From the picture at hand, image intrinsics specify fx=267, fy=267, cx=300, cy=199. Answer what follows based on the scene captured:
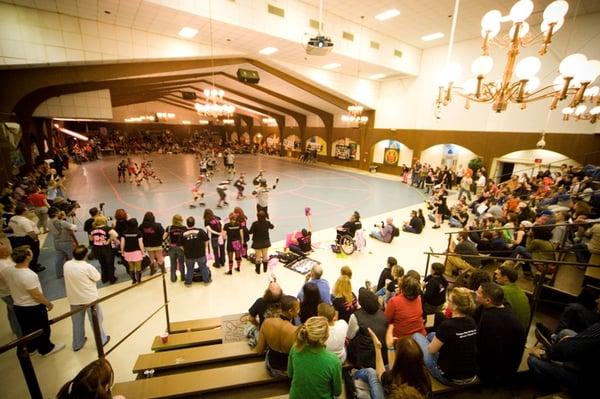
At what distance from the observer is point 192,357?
312 centimetres

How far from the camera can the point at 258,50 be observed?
517 inches

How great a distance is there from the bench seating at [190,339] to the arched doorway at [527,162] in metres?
16.6

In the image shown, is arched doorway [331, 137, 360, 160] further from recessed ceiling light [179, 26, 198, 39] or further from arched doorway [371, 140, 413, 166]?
recessed ceiling light [179, 26, 198, 39]

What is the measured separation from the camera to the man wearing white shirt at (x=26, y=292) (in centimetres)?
336

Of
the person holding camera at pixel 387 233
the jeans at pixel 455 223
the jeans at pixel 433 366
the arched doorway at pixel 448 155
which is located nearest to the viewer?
the jeans at pixel 433 366

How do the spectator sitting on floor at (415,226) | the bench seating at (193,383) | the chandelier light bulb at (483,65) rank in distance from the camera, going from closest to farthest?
the bench seating at (193,383) < the chandelier light bulb at (483,65) < the spectator sitting on floor at (415,226)

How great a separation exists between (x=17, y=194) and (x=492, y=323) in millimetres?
13240

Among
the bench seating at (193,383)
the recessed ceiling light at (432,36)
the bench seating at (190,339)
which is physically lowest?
the bench seating at (190,339)

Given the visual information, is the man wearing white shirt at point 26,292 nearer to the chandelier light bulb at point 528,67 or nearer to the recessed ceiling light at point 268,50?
the chandelier light bulb at point 528,67

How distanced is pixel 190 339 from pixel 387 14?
14.0m

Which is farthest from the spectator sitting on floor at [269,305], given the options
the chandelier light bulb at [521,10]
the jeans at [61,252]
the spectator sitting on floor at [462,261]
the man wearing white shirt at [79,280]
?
the chandelier light bulb at [521,10]

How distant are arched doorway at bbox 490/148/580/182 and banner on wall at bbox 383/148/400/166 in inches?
269

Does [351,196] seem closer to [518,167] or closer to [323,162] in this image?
[518,167]

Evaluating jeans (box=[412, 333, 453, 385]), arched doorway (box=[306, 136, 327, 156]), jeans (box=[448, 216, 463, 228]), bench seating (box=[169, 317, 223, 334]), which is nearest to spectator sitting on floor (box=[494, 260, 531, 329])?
jeans (box=[412, 333, 453, 385])
